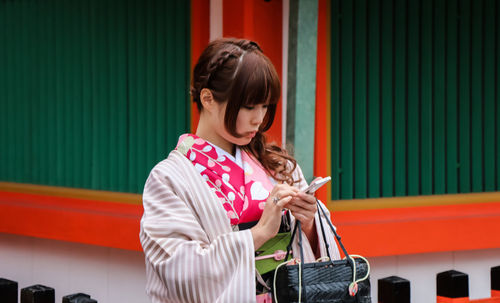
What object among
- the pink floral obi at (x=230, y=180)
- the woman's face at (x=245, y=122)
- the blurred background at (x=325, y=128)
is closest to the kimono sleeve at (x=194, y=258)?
the pink floral obi at (x=230, y=180)

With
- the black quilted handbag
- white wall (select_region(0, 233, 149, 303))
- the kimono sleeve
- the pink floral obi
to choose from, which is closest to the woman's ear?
the pink floral obi

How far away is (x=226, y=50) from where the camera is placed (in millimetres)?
1854

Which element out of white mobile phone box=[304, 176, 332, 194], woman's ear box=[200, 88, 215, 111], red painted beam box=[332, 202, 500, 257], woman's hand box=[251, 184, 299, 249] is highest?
woman's ear box=[200, 88, 215, 111]

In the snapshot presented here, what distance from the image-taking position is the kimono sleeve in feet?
5.70

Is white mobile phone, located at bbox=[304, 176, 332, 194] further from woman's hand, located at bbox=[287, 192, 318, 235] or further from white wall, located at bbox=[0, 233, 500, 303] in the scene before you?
white wall, located at bbox=[0, 233, 500, 303]

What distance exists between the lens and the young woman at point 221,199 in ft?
5.73

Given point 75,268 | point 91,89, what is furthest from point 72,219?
point 91,89

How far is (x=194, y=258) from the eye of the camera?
1737 mm

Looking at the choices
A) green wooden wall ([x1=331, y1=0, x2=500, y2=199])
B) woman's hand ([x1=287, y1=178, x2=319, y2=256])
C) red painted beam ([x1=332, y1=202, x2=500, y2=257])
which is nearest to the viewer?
woman's hand ([x1=287, y1=178, x2=319, y2=256])

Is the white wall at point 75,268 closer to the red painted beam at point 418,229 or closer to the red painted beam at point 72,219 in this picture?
the red painted beam at point 72,219

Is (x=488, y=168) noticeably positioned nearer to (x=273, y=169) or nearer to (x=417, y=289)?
(x=417, y=289)

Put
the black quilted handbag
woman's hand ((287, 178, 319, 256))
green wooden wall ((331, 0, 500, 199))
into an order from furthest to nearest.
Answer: green wooden wall ((331, 0, 500, 199)) < woman's hand ((287, 178, 319, 256)) < the black quilted handbag

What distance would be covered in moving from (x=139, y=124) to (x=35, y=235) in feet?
2.89

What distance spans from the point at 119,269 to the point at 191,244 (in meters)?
1.73
